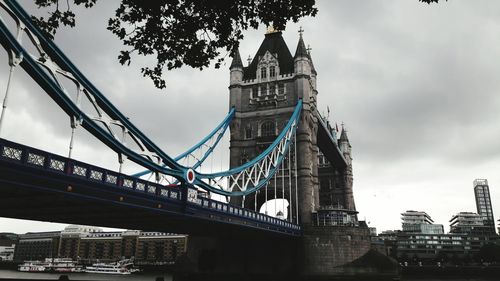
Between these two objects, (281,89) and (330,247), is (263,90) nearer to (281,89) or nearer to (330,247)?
(281,89)

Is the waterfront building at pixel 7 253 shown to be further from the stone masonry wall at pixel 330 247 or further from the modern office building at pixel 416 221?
the modern office building at pixel 416 221

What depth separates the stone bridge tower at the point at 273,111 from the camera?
5138 centimetres

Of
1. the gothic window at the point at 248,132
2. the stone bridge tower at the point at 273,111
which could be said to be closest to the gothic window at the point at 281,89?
the stone bridge tower at the point at 273,111

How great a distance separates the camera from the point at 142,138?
2362 cm

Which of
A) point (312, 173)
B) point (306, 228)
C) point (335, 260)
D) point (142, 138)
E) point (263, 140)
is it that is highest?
point (263, 140)

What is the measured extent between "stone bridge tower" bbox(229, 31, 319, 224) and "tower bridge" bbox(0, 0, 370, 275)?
0.14 meters

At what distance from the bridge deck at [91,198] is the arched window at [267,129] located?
70.8 feet

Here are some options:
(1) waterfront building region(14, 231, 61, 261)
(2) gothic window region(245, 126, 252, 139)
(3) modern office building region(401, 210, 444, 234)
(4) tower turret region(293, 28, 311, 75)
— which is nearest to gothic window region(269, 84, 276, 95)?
(4) tower turret region(293, 28, 311, 75)

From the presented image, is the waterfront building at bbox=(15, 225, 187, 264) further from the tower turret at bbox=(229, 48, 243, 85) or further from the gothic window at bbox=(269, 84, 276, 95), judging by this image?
the gothic window at bbox=(269, 84, 276, 95)

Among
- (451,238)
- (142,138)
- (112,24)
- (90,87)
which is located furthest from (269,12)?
(451,238)

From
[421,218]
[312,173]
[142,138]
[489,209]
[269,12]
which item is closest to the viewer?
[269,12]

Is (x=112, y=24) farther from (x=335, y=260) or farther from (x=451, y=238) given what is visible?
(x=451, y=238)

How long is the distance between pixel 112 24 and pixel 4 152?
28.3 ft

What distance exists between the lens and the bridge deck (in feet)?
52.3
